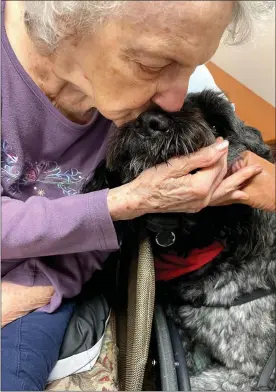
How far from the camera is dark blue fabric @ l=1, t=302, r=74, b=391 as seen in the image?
3.35ft

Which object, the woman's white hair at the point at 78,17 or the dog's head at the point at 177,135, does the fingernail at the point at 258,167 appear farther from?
the woman's white hair at the point at 78,17

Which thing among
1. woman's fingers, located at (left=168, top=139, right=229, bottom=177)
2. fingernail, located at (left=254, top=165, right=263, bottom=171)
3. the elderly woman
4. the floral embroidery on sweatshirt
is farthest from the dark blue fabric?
fingernail, located at (left=254, top=165, right=263, bottom=171)

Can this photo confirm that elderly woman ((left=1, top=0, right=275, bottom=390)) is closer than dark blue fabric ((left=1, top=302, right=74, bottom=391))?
Yes

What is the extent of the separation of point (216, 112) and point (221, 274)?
439 millimetres

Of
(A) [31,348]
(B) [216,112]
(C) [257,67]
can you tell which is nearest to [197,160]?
(B) [216,112]

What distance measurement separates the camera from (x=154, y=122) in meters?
0.98

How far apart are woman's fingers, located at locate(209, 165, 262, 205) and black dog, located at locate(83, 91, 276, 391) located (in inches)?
2.4

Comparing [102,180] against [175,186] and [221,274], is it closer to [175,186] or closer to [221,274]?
[175,186]

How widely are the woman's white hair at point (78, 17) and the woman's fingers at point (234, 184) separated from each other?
281 mm

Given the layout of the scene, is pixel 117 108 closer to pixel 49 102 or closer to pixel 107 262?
pixel 49 102

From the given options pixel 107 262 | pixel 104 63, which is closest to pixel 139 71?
pixel 104 63

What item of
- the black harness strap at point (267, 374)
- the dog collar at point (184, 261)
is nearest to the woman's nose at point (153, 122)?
the dog collar at point (184, 261)

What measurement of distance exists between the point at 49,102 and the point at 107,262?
50 cm

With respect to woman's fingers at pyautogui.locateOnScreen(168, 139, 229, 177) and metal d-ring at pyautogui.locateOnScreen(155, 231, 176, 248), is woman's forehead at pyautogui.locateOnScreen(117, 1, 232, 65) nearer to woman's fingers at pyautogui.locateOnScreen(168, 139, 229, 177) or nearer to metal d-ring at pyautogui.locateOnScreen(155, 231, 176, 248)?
woman's fingers at pyautogui.locateOnScreen(168, 139, 229, 177)
